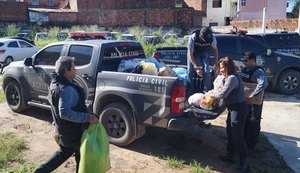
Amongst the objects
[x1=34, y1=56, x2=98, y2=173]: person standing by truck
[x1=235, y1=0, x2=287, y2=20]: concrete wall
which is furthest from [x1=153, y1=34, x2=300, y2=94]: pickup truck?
[x1=235, y1=0, x2=287, y2=20]: concrete wall

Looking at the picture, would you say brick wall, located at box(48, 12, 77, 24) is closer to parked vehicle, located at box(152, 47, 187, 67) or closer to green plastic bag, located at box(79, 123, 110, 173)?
parked vehicle, located at box(152, 47, 187, 67)

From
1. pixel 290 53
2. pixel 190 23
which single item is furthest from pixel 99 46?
pixel 190 23

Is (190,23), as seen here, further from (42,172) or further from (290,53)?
(42,172)

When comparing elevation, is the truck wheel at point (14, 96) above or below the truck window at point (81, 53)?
below

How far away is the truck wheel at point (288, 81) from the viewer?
36.3 ft

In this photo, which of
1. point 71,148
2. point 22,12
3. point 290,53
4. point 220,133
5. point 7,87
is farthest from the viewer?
point 22,12

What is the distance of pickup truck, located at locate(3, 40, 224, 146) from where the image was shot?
17.8ft

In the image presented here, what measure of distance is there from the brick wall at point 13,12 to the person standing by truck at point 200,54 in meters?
33.0

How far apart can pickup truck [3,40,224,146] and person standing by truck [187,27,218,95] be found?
3.49ft

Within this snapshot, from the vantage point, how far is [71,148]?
4168mm

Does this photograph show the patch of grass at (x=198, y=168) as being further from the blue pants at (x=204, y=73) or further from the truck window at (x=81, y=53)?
the truck window at (x=81, y=53)

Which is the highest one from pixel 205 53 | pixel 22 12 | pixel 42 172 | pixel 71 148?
pixel 22 12

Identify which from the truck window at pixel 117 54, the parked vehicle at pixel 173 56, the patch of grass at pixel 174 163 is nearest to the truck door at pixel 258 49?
the parked vehicle at pixel 173 56

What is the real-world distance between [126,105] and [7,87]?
3.51m
